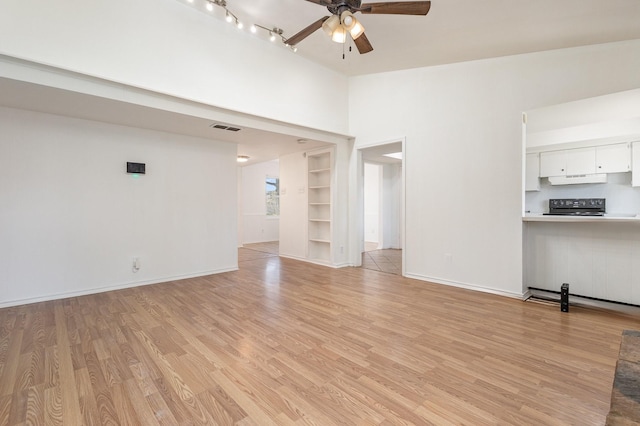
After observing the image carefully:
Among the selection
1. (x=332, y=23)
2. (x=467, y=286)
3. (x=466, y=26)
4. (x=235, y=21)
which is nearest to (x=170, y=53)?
(x=235, y=21)

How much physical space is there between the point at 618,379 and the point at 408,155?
4111 mm

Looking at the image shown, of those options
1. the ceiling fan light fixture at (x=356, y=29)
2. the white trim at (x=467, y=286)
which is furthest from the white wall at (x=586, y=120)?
the ceiling fan light fixture at (x=356, y=29)

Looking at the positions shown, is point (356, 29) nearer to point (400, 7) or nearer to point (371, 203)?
point (400, 7)

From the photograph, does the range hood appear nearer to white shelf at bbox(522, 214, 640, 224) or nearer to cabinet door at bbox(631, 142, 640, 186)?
cabinet door at bbox(631, 142, 640, 186)

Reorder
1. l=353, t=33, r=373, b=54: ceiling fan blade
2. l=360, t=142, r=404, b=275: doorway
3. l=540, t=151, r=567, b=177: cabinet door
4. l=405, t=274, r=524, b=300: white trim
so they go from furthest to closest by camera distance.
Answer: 1. l=360, t=142, r=404, b=275: doorway
2. l=540, t=151, r=567, b=177: cabinet door
3. l=405, t=274, r=524, b=300: white trim
4. l=353, t=33, r=373, b=54: ceiling fan blade

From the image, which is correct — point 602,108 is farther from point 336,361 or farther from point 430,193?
point 336,361

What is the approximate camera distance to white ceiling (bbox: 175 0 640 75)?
8.48 feet

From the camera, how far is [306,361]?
85.0 inches

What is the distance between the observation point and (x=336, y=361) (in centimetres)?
216

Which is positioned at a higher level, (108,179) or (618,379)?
(108,179)

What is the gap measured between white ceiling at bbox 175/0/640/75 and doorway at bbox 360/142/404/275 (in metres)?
2.89

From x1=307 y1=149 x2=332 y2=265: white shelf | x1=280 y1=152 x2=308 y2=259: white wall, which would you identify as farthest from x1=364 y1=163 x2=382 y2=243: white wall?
x1=280 y1=152 x2=308 y2=259: white wall

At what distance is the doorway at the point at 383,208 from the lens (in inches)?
278

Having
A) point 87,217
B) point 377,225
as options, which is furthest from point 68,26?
point 377,225
